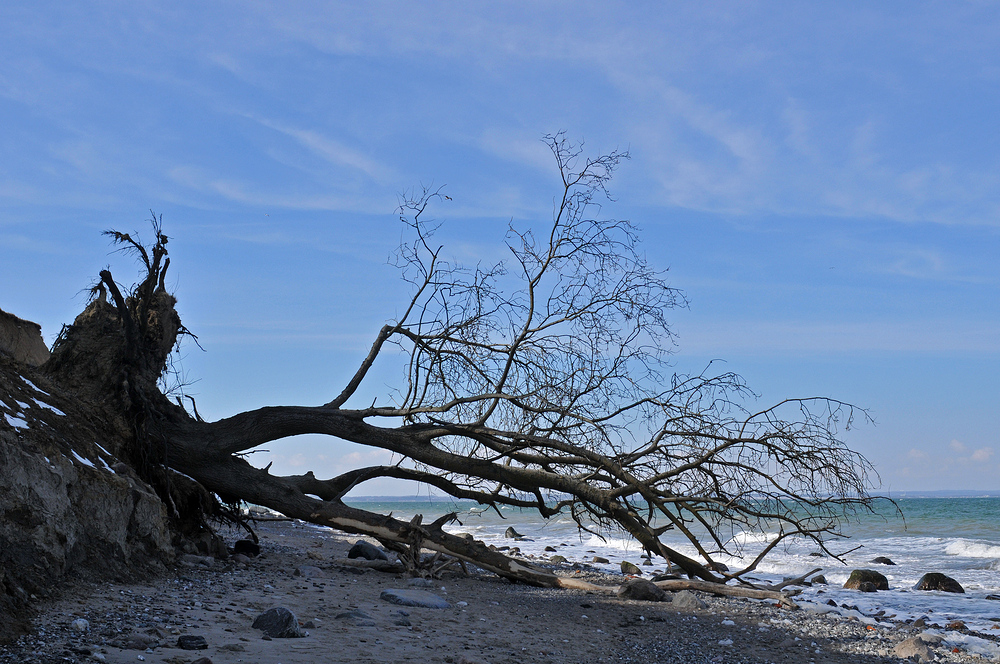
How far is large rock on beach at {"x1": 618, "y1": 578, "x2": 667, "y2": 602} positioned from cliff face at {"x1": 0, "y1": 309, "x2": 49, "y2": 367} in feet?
35.0

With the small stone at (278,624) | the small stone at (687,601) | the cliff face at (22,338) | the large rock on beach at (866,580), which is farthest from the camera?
the large rock on beach at (866,580)

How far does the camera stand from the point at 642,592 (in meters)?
8.99

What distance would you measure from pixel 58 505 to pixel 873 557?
58.7 feet

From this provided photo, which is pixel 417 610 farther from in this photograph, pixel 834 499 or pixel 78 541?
pixel 834 499

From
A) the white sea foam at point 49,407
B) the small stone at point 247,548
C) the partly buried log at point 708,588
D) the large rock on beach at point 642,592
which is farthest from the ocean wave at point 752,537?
the white sea foam at point 49,407

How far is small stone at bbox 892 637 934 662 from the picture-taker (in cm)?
734

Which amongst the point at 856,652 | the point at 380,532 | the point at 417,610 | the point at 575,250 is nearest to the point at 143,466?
the point at 380,532

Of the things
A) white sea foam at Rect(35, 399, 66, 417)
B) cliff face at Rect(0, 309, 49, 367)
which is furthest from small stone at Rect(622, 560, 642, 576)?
cliff face at Rect(0, 309, 49, 367)

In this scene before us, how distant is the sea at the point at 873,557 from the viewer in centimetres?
1084

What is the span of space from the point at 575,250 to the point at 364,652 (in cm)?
591

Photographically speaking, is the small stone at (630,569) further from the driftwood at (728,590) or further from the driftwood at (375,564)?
the driftwood at (375,564)

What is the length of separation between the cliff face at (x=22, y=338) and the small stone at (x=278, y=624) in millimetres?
9699

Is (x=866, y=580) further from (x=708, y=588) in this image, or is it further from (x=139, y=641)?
(x=139, y=641)

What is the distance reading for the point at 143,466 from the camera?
29.5 ft
